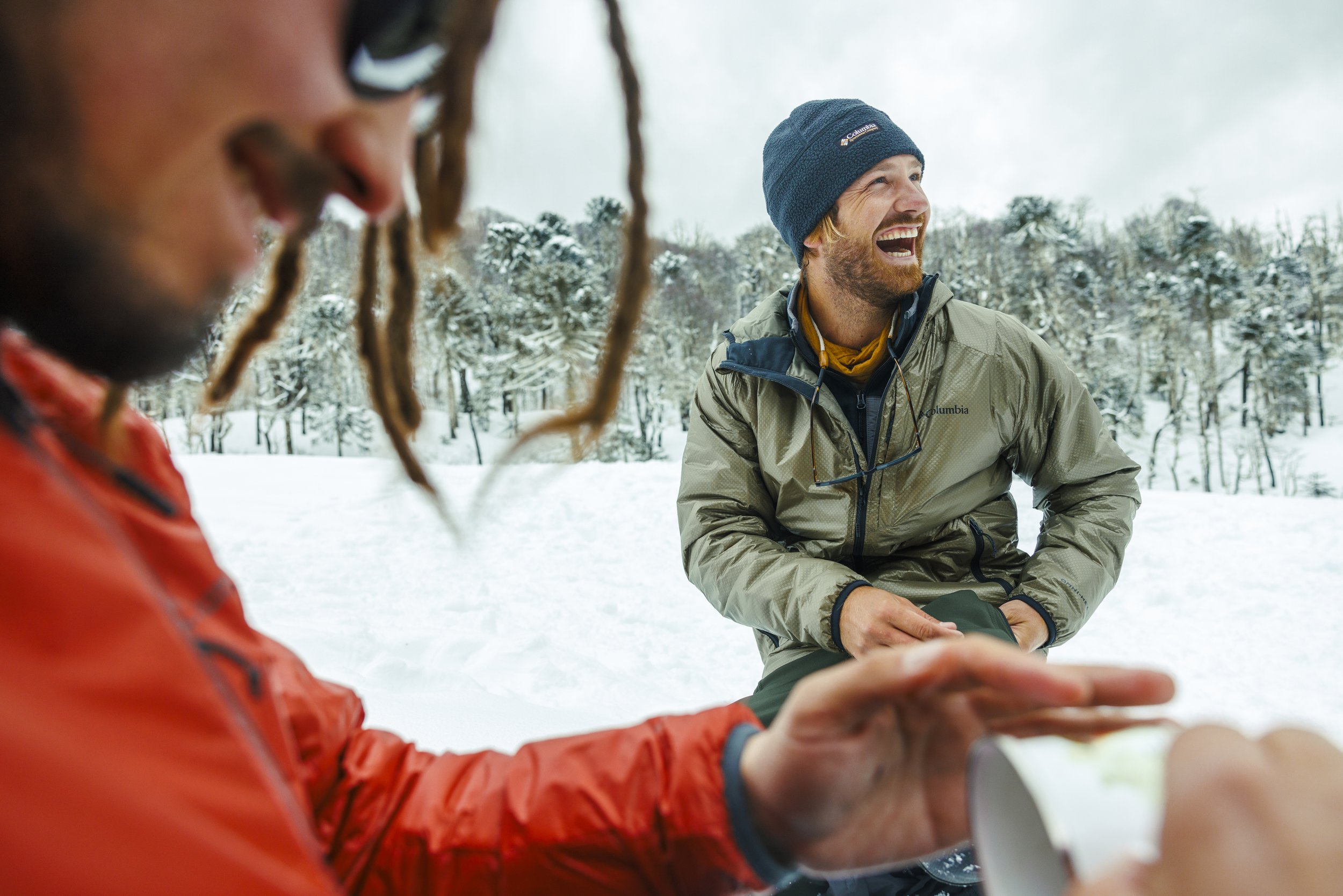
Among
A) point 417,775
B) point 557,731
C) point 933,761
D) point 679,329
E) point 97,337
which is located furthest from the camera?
point 679,329

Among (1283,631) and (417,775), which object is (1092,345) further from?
(417,775)

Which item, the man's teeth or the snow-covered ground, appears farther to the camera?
the snow-covered ground

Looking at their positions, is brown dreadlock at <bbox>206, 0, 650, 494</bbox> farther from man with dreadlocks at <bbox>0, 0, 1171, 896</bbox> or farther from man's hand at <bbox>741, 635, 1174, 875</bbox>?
man's hand at <bbox>741, 635, 1174, 875</bbox>

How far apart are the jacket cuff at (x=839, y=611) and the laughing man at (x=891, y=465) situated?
0.04 m

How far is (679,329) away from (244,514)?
30916 mm

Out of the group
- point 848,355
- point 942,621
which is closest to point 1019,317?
point 848,355

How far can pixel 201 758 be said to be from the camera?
0.49 meters

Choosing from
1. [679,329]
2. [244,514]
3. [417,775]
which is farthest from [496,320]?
[417,775]

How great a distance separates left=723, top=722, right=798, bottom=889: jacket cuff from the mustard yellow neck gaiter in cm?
162

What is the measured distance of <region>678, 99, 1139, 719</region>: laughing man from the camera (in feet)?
7.22

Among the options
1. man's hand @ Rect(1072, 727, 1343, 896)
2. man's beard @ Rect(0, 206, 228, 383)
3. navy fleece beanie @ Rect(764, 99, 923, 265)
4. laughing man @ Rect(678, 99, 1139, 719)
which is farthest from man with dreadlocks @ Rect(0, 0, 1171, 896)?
navy fleece beanie @ Rect(764, 99, 923, 265)

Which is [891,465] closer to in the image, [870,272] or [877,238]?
[870,272]

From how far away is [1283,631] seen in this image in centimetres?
580

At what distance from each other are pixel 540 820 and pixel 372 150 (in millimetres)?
909
